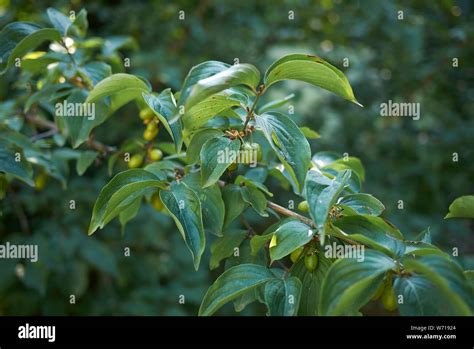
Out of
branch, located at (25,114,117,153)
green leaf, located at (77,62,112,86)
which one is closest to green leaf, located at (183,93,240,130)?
green leaf, located at (77,62,112,86)

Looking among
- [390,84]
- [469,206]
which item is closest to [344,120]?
[390,84]

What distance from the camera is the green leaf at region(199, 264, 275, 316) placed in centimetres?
75

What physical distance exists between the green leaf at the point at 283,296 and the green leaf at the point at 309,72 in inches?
11.4

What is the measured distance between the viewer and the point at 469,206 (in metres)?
0.83

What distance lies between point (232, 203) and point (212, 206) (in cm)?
5

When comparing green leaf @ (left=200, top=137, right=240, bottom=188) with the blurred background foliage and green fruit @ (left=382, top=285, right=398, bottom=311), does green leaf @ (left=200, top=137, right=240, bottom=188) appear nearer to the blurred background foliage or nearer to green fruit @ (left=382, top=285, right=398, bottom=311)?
green fruit @ (left=382, top=285, right=398, bottom=311)

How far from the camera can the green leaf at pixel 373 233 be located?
711 mm

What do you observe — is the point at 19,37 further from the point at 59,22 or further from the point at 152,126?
the point at 152,126

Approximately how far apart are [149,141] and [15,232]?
1.12m

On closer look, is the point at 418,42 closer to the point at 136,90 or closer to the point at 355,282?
the point at 136,90

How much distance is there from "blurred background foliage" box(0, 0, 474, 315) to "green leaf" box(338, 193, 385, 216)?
117 cm

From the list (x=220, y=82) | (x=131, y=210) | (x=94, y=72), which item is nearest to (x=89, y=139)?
(x=94, y=72)

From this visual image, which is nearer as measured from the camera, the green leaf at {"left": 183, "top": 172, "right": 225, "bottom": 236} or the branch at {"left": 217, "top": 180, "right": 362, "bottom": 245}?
the branch at {"left": 217, "top": 180, "right": 362, "bottom": 245}

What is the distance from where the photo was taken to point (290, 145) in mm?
802
